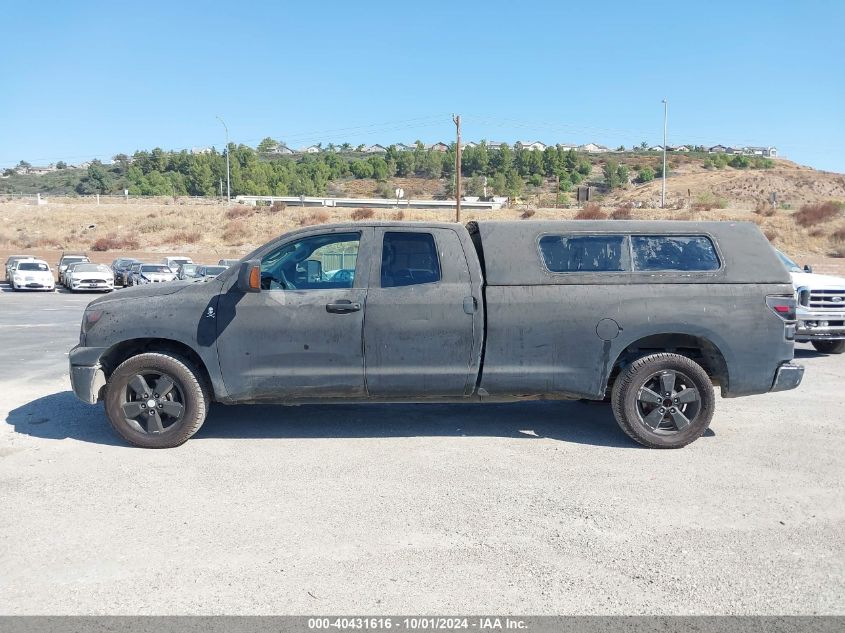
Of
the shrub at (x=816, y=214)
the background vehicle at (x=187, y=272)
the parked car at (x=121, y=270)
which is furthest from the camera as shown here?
the shrub at (x=816, y=214)

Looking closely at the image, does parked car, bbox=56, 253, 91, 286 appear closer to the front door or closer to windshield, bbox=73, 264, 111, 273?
windshield, bbox=73, 264, 111, 273

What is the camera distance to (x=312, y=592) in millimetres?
4035

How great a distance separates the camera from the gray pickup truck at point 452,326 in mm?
6555

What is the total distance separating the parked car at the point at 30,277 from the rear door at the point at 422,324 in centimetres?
2955

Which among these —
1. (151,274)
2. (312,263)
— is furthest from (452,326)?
(151,274)

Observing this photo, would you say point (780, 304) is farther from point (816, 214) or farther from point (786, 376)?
point (816, 214)

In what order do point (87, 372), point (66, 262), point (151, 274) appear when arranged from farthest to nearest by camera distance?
point (66, 262) → point (151, 274) → point (87, 372)

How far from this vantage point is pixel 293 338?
6527mm

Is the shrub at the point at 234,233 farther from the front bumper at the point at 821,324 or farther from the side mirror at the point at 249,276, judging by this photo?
the side mirror at the point at 249,276

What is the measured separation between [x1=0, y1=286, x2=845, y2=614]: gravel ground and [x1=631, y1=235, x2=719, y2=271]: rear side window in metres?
1.64

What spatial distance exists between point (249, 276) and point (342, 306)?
818 millimetres

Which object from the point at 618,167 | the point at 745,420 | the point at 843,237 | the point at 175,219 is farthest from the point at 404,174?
the point at 745,420

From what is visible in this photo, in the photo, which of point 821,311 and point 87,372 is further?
point 821,311

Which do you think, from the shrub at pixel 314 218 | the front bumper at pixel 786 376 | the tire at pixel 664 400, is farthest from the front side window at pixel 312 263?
the shrub at pixel 314 218
